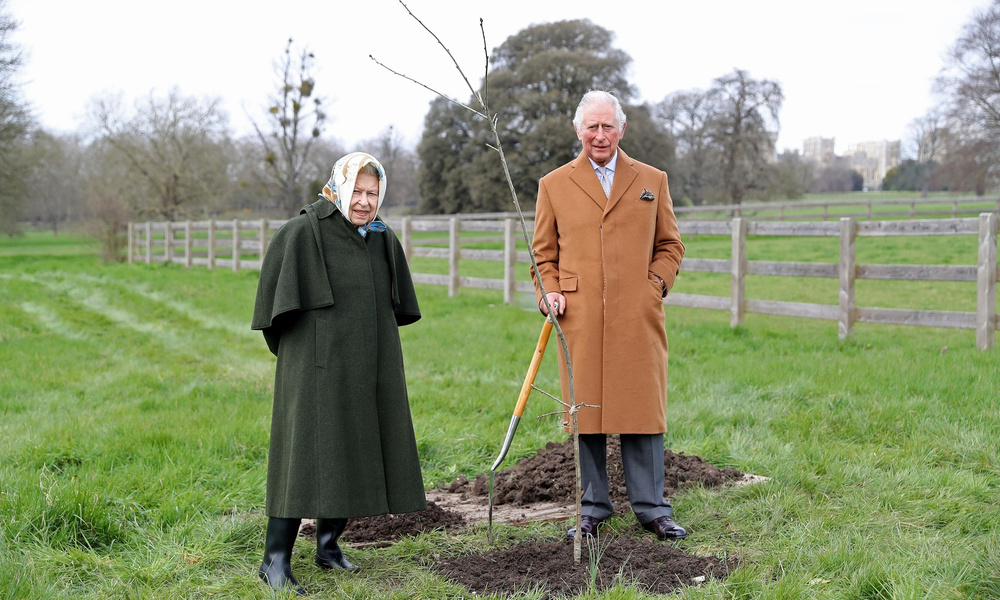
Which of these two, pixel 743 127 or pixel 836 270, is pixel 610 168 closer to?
pixel 836 270

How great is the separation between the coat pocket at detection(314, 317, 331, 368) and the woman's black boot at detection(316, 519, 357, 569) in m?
0.73

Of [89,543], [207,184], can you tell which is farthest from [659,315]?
[207,184]

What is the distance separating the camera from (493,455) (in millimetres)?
5395

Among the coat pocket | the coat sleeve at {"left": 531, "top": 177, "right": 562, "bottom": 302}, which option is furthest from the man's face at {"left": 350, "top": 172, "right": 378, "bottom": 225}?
the coat sleeve at {"left": 531, "top": 177, "right": 562, "bottom": 302}

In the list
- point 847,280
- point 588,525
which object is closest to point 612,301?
point 588,525

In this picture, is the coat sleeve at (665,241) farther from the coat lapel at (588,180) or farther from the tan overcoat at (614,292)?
the coat lapel at (588,180)

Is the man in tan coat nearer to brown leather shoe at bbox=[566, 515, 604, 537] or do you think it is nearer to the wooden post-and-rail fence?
brown leather shoe at bbox=[566, 515, 604, 537]

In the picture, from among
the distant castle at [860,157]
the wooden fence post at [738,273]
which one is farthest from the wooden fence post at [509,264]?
the distant castle at [860,157]

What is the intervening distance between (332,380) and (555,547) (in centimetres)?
118

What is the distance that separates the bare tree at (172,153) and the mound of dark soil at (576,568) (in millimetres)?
29494

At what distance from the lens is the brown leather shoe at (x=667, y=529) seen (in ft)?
12.1

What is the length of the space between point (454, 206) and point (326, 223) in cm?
3844

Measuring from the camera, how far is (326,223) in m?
3.39

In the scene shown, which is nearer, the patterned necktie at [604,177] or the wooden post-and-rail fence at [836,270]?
the patterned necktie at [604,177]
